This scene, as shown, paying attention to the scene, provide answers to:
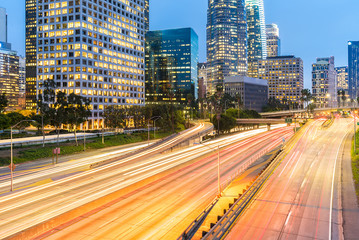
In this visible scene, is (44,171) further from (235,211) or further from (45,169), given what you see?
(235,211)

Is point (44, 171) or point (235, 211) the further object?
point (44, 171)

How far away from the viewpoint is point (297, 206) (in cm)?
3045

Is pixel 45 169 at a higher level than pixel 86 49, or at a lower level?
lower

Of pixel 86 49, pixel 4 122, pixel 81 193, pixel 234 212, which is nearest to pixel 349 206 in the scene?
pixel 234 212

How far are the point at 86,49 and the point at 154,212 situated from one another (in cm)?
12905

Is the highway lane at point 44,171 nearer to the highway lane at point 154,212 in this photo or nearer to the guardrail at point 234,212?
the highway lane at point 154,212

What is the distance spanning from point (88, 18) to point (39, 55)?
32.7m

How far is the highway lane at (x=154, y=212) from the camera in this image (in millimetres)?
23766

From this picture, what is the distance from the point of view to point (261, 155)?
209 ft

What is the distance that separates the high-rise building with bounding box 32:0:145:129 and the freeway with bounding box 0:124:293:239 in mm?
95118

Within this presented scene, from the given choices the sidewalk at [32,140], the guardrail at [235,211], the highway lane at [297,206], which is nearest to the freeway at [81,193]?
the guardrail at [235,211]

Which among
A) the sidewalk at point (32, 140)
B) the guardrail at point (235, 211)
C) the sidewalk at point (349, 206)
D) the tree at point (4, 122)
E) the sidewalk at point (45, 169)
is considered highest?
the tree at point (4, 122)

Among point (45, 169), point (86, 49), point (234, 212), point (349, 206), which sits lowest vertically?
point (349, 206)

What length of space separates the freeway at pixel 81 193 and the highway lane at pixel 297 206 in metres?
8.42
